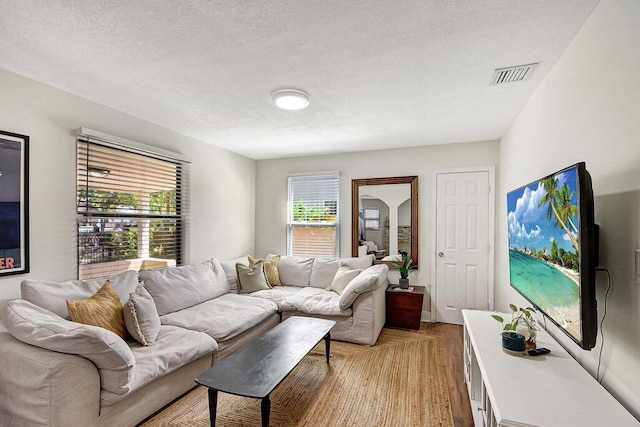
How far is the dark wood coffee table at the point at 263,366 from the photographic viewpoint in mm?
1744

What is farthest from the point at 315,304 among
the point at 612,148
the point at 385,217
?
the point at 612,148

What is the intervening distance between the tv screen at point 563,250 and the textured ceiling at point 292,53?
87cm

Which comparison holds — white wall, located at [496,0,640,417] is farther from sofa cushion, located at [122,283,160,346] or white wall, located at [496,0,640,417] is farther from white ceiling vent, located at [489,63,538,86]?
sofa cushion, located at [122,283,160,346]

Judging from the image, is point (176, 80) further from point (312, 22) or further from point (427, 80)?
point (427, 80)

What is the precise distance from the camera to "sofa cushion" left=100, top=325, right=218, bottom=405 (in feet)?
6.18

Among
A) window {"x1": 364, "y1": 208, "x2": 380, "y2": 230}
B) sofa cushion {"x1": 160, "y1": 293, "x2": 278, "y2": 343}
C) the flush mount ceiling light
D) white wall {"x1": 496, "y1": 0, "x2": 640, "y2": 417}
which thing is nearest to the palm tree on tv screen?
white wall {"x1": 496, "y1": 0, "x2": 640, "y2": 417}

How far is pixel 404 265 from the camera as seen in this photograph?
13.4 ft

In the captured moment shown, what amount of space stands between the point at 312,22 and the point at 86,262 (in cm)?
268

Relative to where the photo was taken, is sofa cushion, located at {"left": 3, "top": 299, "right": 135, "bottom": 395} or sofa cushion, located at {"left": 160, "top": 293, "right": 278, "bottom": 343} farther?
sofa cushion, located at {"left": 160, "top": 293, "right": 278, "bottom": 343}

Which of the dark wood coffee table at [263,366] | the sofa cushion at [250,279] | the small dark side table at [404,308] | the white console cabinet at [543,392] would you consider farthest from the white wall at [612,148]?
the sofa cushion at [250,279]

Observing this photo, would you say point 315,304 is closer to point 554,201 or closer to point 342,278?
point 342,278

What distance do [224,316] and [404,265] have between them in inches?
93.3

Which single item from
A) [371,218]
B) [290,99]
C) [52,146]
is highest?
[290,99]

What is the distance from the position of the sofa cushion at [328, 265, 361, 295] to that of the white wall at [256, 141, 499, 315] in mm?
624
